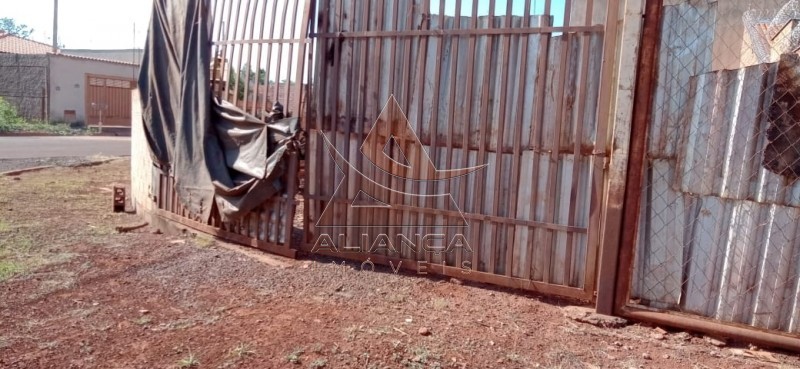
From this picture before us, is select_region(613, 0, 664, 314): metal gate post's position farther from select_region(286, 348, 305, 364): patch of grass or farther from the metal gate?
the metal gate

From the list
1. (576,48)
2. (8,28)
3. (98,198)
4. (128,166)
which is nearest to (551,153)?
(576,48)

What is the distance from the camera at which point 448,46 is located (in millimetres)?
4676

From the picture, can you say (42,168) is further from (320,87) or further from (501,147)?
(501,147)

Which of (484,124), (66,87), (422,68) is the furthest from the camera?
(66,87)

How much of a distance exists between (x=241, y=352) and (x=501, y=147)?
8.01 feet

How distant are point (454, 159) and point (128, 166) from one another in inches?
425

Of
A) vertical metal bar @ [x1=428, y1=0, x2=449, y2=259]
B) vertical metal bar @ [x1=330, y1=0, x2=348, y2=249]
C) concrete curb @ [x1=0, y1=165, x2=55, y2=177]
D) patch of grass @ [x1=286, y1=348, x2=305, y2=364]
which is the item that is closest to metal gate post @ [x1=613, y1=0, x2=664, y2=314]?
vertical metal bar @ [x1=428, y1=0, x2=449, y2=259]

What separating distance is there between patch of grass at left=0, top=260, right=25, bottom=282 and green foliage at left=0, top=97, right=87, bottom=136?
65.9 ft

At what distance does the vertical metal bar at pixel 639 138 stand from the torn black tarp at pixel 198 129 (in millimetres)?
2890

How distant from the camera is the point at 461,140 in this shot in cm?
471

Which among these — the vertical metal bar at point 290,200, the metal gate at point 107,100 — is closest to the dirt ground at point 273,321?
the vertical metal bar at point 290,200

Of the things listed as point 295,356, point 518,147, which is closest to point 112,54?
point 518,147

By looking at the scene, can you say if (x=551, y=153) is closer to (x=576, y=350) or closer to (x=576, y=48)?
(x=576, y=48)

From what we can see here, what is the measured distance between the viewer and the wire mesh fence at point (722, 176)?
3.57m
